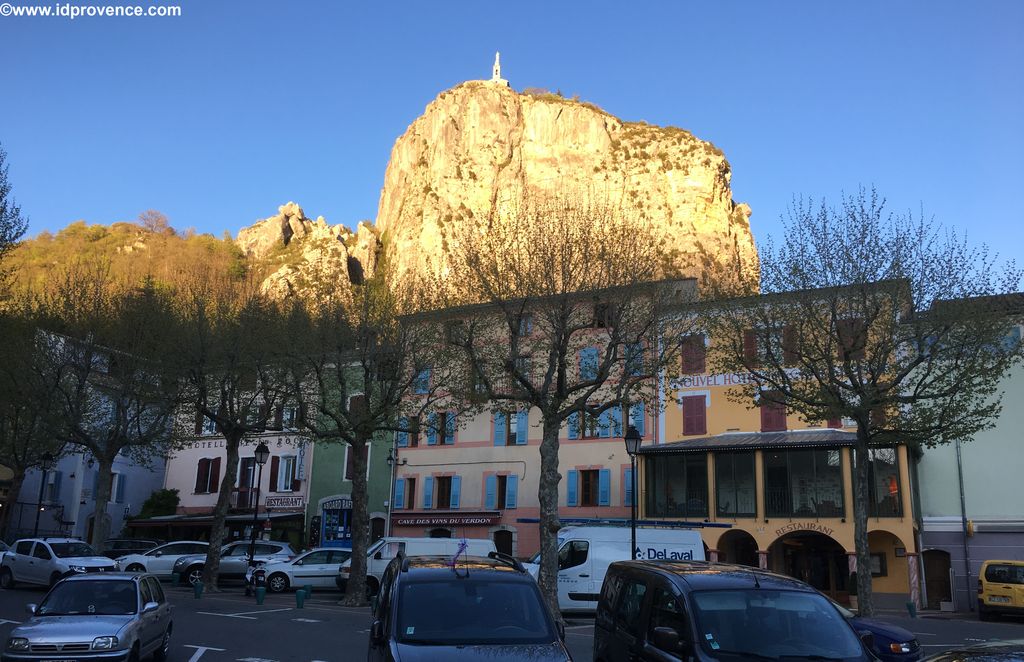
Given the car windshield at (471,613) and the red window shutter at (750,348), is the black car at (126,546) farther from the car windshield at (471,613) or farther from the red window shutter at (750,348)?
the car windshield at (471,613)

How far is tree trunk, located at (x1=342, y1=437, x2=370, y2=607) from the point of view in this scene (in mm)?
24469

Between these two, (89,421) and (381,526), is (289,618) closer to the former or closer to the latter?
(89,421)

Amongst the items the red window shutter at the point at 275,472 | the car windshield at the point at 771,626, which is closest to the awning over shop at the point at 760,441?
the red window shutter at the point at 275,472

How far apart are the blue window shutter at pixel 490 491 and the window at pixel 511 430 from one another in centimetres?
170

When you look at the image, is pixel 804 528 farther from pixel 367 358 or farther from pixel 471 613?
pixel 471 613

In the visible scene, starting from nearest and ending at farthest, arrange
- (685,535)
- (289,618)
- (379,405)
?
1. (289,618)
2. (685,535)
3. (379,405)

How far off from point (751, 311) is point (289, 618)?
48.0ft

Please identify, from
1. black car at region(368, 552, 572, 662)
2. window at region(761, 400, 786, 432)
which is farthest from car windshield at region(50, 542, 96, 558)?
window at region(761, 400, 786, 432)

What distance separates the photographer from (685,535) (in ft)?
81.7

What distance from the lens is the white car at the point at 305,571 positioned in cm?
2825

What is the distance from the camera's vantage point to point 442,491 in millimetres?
40844

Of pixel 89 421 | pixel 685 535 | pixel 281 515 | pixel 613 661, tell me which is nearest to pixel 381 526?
pixel 281 515

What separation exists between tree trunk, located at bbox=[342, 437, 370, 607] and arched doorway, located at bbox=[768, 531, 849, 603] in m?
16.9

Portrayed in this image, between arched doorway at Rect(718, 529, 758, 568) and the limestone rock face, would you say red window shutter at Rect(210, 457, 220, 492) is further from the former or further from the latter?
the limestone rock face
